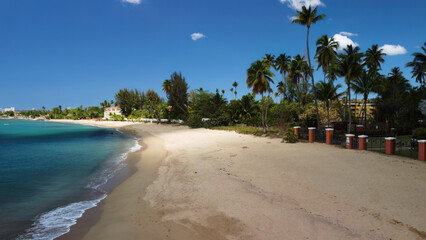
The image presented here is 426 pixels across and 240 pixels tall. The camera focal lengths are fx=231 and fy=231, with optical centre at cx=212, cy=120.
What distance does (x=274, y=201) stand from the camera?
711 centimetres

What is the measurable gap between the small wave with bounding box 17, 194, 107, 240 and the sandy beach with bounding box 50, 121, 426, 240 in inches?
28.9

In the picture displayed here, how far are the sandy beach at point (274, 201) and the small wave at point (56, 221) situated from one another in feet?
2.41

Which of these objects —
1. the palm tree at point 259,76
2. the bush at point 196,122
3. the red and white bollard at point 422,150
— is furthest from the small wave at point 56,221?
the bush at point 196,122

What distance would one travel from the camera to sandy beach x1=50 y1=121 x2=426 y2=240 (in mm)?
5484

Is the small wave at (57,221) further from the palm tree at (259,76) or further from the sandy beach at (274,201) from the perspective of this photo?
the palm tree at (259,76)

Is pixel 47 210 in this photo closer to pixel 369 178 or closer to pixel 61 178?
pixel 61 178

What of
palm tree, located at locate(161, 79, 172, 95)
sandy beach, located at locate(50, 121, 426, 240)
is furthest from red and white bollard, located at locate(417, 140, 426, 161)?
palm tree, located at locate(161, 79, 172, 95)

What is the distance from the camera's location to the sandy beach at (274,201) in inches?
216

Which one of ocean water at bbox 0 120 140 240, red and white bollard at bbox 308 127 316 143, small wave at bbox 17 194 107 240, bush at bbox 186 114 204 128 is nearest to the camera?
small wave at bbox 17 194 107 240

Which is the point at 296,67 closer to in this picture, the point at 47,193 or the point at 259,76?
the point at 259,76

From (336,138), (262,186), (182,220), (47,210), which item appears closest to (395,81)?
(336,138)

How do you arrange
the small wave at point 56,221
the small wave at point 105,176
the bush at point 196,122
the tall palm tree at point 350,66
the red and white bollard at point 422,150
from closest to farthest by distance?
the small wave at point 56,221
the small wave at point 105,176
the red and white bollard at point 422,150
the tall palm tree at point 350,66
the bush at point 196,122

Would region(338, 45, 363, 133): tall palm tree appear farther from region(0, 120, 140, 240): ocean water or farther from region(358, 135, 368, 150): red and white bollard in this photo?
region(0, 120, 140, 240): ocean water

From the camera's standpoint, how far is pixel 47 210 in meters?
8.00
